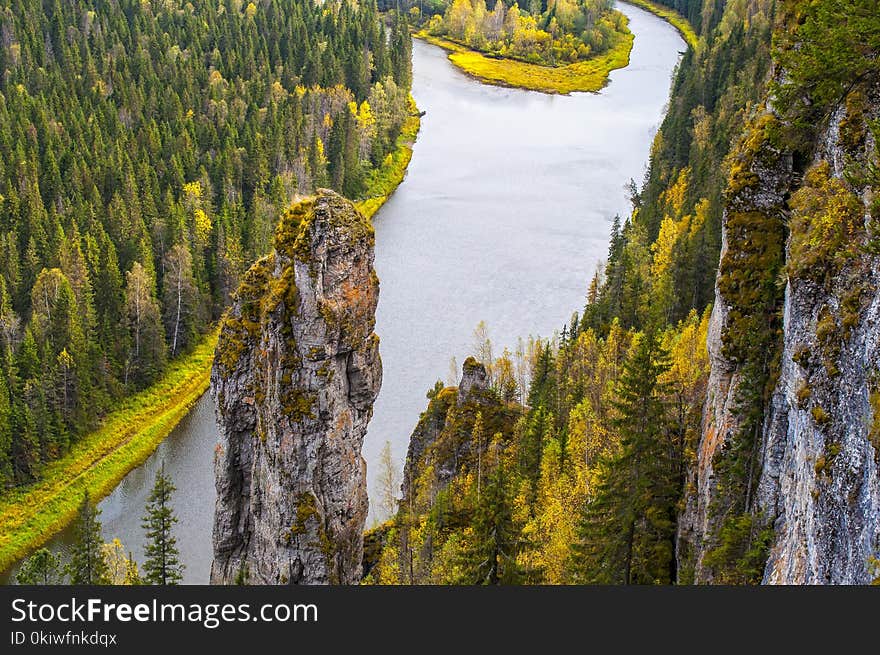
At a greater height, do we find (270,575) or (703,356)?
(703,356)

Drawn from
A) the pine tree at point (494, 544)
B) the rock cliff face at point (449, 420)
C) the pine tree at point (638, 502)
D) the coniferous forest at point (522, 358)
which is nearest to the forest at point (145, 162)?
the coniferous forest at point (522, 358)

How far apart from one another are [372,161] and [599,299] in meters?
66.5

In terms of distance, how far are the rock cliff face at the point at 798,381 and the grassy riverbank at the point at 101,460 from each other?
2009 inches

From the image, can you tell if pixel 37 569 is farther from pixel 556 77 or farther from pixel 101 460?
pixel 556 77

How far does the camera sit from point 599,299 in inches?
3337

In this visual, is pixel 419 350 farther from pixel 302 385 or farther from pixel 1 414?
pixel 302 385

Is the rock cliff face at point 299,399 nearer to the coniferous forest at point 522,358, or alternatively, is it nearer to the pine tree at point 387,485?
the coniferous forest at point 522,358

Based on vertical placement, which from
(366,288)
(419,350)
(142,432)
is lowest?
(142,432)

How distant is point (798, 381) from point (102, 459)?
64137 millimetres

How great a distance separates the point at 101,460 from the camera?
78.8 metres

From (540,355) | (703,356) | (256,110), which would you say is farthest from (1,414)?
(256,110)

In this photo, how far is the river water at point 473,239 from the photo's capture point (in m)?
77.2

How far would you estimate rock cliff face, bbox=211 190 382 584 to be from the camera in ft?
132

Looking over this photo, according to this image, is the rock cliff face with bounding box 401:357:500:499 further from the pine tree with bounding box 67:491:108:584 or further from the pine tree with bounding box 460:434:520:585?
the pine tree with bounding box 460:434:520:585
